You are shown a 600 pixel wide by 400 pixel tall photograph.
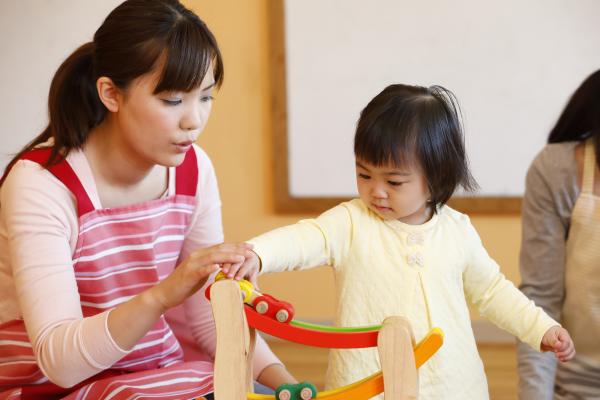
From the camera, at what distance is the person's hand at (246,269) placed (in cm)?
98

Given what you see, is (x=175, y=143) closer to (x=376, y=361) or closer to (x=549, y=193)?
(x=376, y=361)

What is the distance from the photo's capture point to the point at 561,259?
1427 mm

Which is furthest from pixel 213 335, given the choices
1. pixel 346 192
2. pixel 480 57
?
pixel 480 57

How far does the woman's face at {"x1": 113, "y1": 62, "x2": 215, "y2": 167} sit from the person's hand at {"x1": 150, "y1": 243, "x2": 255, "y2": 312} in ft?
0.76

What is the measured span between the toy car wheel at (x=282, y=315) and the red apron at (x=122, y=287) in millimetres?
320

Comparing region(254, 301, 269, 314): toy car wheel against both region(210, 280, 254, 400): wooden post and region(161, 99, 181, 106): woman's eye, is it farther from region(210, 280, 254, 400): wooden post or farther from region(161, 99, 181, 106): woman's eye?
region(161, 99, 181, 106): woman's eye

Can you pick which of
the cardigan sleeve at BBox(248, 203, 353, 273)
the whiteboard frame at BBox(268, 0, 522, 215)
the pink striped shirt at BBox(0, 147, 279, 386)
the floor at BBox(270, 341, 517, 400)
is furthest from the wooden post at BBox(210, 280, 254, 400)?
the whiteboard frame at BBox(268, 0, 522, 215)

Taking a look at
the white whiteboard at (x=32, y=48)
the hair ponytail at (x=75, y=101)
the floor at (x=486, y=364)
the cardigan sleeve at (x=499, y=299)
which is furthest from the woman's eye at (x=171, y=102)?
the white whiteboard at (x=32, y=48)

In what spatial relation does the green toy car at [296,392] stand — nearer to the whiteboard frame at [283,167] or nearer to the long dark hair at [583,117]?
the long dark hair at [583,117]

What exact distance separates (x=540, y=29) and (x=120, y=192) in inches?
83.3

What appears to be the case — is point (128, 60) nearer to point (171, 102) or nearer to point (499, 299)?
point (171, 102)

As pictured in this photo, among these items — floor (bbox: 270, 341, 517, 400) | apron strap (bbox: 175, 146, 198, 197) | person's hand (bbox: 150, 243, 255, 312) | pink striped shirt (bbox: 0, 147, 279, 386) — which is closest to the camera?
person's hand (bbox: 150, 243, 255, 312)

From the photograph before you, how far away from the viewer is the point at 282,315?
941 mm

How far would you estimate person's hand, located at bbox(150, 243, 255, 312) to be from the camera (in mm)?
995
